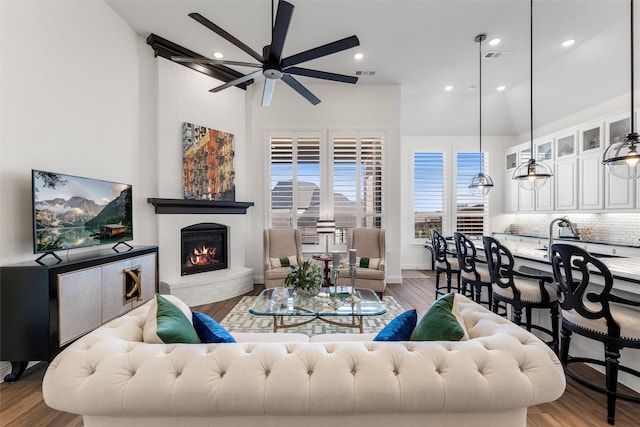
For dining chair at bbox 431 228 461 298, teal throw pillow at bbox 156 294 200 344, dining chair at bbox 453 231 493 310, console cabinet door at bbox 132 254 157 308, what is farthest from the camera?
dining chair at bbox 431 228 461 298

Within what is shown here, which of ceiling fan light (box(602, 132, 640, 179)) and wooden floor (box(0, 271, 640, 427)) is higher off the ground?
ceiling fan light (box(602, 132, 640, 179))

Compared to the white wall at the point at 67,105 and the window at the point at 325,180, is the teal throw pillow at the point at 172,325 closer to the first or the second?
the white wall at the point at 67,105

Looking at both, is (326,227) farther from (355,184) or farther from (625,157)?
(625,157)

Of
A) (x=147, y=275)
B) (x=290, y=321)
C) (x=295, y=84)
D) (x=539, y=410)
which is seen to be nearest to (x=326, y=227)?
(x=290, y=321)

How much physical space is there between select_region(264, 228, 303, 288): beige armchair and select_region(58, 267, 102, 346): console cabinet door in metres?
2.23

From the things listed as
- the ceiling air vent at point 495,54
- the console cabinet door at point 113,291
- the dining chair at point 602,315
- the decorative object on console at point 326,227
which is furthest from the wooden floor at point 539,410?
the ceiling air vent at point 495,54

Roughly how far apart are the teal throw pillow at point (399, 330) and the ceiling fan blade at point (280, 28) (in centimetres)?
208

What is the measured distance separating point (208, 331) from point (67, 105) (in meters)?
2.98

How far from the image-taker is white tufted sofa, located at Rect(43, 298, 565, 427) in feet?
3.10

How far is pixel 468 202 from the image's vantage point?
6539 mm

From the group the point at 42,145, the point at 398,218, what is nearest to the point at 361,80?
the point at 398,218

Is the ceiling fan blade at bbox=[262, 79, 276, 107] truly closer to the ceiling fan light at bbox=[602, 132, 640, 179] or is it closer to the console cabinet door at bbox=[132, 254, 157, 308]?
the console cabinet door at bbox=[132, 254, 157, 308]

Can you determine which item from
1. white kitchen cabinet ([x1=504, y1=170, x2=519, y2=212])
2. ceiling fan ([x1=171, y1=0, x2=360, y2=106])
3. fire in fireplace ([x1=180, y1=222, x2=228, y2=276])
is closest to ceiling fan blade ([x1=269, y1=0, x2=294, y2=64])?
ceiling fan ([x1=171, y1=0, x2=360, y2=106])

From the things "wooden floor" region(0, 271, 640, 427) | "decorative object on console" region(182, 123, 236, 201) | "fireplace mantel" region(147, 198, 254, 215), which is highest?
"decorative object on console" region(182, 123, 236, 201)
